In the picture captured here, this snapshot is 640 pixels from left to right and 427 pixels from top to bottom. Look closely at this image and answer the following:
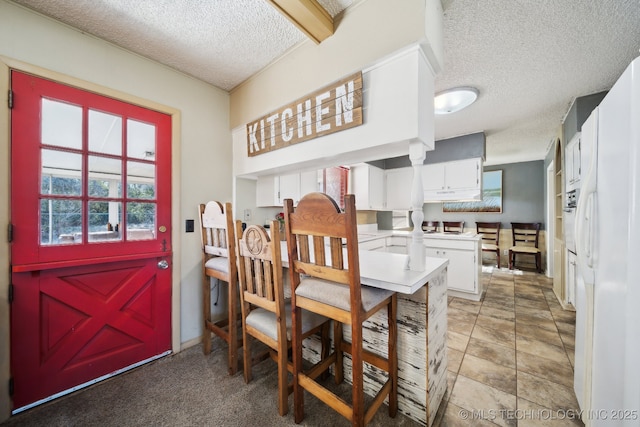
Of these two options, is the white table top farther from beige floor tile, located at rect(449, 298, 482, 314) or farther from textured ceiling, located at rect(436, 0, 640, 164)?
beige floor tile, located at rect(449, 298, 482, 314)

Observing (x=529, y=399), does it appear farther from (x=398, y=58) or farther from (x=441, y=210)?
A: (x=441, y=210)

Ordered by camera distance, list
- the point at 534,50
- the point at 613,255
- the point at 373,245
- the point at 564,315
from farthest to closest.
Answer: the point at 373,245 → the point at 564,315 → the point at 534,50 → the point at 613,255

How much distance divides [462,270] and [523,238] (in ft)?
10.1

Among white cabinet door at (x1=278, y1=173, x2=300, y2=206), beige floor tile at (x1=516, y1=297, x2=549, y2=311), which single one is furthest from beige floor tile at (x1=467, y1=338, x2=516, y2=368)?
white cabinet door at (x1=278, y1=173, x2=300, y2=206)

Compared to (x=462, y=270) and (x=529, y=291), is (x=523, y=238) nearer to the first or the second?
(x=529, y=291)

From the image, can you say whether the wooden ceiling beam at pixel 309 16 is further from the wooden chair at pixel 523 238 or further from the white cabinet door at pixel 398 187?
the wooden chair at pixel 523 238

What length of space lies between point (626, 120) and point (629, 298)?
2.12 feet

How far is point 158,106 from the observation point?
1.89m

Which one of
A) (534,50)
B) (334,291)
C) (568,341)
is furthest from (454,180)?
(334,291)

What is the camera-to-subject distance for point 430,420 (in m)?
1.24

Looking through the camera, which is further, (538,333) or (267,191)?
(267,191)

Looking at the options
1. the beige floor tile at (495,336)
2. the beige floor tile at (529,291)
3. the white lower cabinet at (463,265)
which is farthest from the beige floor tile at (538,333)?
the beige floor tile at (529,291)

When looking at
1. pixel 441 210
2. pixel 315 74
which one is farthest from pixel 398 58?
pixel 441 210

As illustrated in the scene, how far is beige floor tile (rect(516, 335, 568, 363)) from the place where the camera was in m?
1.85
